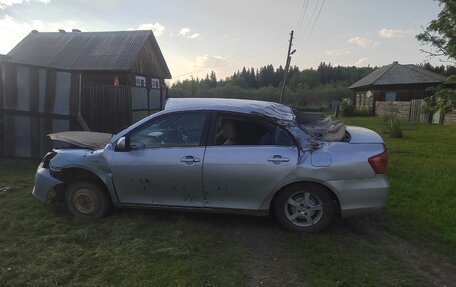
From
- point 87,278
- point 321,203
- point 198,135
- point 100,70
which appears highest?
point 100,70

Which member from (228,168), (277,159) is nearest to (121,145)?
(228,168)

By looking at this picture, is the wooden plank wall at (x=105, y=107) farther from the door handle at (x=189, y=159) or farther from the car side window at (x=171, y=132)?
the door handle at (x=189, y=159)

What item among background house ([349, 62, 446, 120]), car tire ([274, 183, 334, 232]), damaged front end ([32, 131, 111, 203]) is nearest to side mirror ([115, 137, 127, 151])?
damaged front end ([32, 131, 111, 203])

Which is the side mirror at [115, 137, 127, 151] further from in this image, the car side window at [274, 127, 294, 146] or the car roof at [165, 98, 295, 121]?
the car side window at [274, 127, 294, 146]

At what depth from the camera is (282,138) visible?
15.1 ft

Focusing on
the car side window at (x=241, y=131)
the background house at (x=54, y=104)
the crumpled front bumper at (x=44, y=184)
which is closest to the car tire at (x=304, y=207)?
the car side window at (x=241, y=131)

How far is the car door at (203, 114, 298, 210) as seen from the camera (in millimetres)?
4477

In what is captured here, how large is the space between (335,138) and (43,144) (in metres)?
7.69

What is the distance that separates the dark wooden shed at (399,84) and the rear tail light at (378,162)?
3365 centimetres

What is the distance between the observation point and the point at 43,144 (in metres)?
9.70

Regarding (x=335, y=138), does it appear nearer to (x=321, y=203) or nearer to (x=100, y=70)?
(x=321, y=203)

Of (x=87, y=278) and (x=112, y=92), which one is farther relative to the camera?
(x=112, y=92)

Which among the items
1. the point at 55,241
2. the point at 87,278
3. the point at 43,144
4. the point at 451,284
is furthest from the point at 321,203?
the point at 43,144

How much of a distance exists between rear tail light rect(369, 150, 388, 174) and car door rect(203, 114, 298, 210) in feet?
2.83
